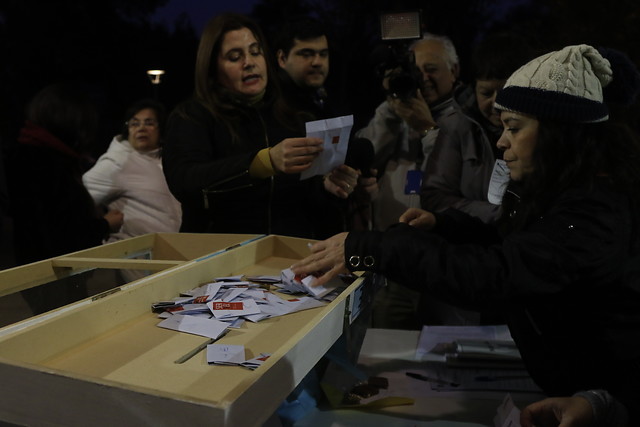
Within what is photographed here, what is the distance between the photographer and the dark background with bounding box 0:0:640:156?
23.7ft

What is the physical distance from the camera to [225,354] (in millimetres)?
1237

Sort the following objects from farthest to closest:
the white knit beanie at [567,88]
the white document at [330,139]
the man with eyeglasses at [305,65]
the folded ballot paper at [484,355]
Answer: the man with eyeglasses at [305,65] < the white document at [330,139] < the folded ballot paper at [484,355] < the white knit beanie at [567,88]

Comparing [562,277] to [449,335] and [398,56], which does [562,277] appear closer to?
[449,335]

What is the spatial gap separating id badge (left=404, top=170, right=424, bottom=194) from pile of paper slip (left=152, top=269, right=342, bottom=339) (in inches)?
45.7

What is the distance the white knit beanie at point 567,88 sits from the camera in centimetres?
135

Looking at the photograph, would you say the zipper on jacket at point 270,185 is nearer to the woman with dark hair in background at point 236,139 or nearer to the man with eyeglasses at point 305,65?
the woman with dark hair in background at point 236,139

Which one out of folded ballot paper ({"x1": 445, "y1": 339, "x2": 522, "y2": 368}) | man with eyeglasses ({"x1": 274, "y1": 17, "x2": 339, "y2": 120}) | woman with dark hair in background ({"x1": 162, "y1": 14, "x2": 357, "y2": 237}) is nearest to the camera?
folded ballot paper ({"x1": 445, "y1": 339, "x2": 522, "y2": 368})

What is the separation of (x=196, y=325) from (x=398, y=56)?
1.77 metres

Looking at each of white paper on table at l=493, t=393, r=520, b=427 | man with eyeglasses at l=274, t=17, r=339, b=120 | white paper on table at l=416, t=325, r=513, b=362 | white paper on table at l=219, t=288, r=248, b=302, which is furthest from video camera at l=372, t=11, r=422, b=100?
white paper on table at l=493, t=393, r=520, b=427

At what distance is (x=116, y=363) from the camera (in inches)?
47.3

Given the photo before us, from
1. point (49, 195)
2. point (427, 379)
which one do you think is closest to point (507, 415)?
point (427, 379)

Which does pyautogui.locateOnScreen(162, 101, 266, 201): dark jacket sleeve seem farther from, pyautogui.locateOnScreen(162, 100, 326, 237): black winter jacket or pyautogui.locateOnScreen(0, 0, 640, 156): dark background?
pyautogui.locateOnScreen(0, 0, 640, 156): dark background

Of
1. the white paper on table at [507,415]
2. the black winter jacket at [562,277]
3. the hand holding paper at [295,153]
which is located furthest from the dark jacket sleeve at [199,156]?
the white paper on table at [507,415]

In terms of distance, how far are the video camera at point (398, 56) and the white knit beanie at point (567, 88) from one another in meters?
1.35
